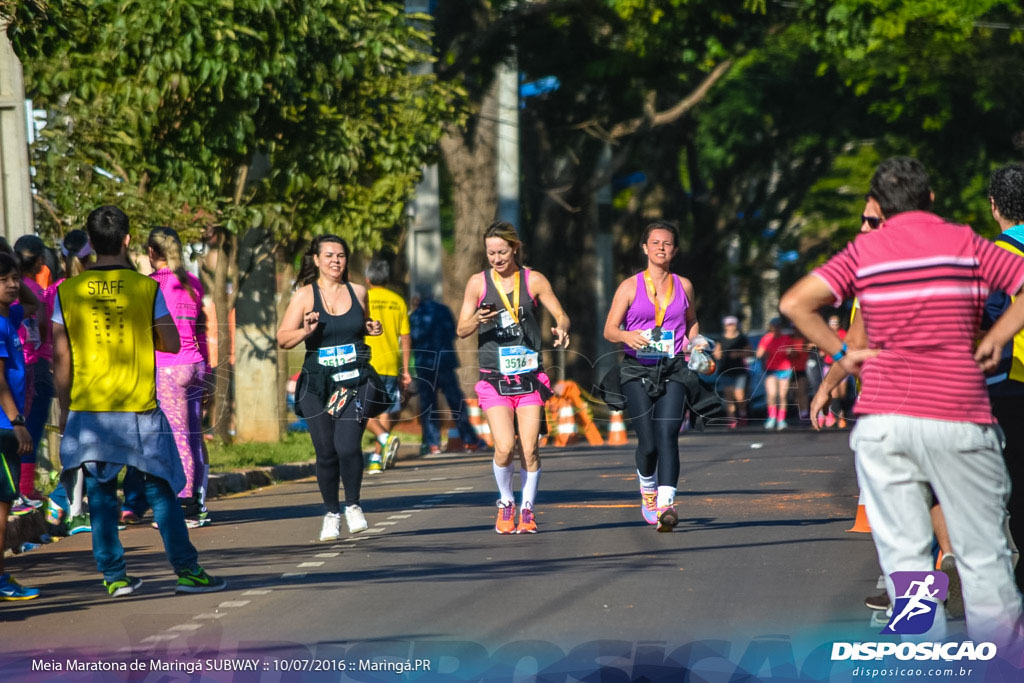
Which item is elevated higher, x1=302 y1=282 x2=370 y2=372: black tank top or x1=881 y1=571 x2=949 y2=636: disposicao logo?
x1=302 y1=282 x2=370 y2=372: black tank top

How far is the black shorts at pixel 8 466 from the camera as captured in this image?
25.3 feet

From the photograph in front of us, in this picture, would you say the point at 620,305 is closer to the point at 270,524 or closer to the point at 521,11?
the point at 270,524

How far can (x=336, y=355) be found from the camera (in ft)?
33.0

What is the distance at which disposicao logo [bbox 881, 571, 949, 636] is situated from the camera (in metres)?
5.29

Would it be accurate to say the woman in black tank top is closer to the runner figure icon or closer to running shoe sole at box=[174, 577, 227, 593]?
running shoe sole at box=[174, 577, 227, 593]

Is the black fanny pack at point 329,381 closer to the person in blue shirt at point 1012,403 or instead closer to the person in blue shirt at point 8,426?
the person in blue shirt at point 8,426

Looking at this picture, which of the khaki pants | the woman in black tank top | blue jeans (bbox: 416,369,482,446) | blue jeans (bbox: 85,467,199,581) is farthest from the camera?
blue jeans (bbox: 416,369,482,446)

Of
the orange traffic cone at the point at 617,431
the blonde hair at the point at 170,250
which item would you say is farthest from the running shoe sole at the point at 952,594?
the orange traffic cone at the point at 617,431

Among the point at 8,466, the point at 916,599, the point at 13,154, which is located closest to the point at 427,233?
the point at 13,154

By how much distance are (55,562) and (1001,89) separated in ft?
71.2

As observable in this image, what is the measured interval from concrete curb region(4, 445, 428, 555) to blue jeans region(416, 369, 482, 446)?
421 millimetres

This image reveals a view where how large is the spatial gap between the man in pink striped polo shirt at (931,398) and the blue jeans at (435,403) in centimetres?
1448

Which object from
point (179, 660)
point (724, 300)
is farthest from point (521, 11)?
point (724, 300)

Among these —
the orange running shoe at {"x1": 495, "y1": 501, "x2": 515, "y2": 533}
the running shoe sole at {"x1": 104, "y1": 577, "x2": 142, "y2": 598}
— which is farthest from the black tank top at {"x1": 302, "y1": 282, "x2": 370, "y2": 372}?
the running shoe sole at {"x1": 104, "y1": 577, "x2": 142, "y2": 598}
